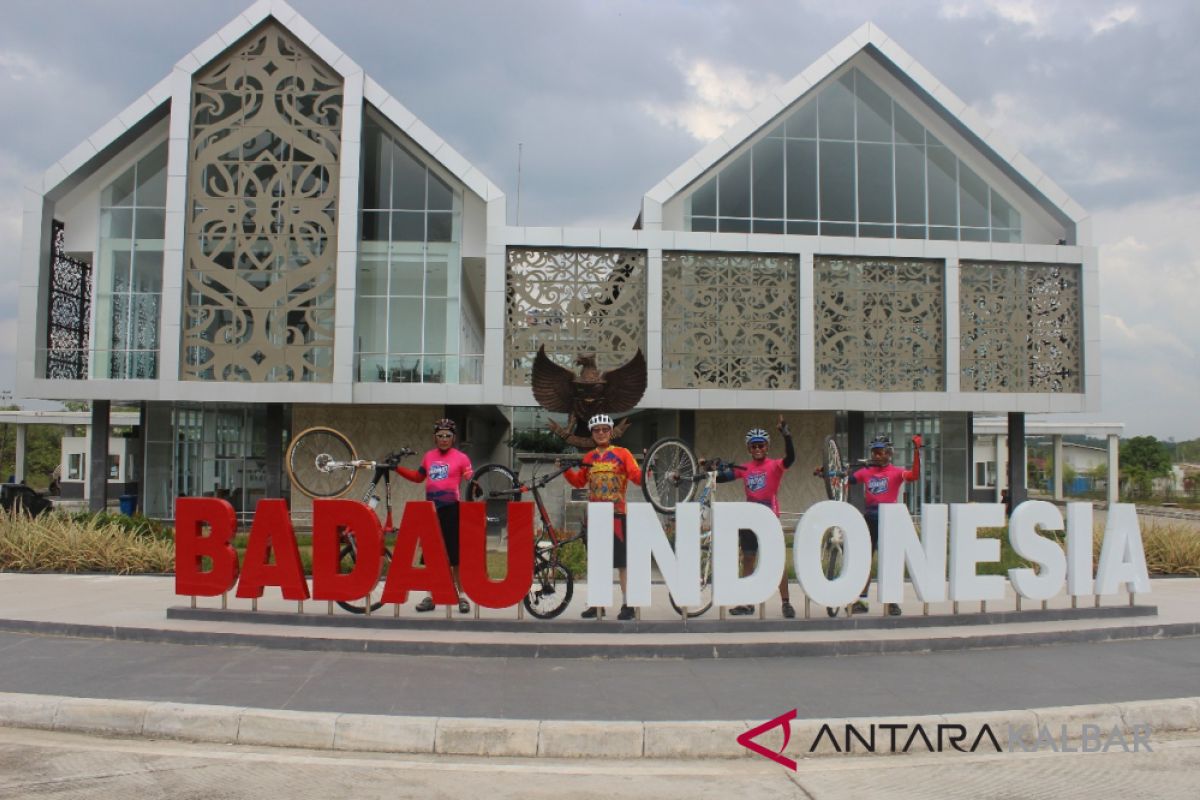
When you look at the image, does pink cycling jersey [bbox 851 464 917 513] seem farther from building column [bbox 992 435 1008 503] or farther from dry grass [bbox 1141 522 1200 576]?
building column [bbox 992 435 1008 503]

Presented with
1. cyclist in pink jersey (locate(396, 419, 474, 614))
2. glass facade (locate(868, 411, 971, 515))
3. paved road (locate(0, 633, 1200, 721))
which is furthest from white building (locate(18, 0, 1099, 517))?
paved road (locate(0, 633, 1200, 721))

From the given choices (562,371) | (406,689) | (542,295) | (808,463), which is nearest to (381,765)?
(406,689)

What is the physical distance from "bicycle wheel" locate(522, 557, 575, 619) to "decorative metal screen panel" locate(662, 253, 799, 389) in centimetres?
1450

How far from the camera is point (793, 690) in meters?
8.12

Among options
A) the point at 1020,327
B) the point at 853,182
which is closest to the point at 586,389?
the point at 853,182

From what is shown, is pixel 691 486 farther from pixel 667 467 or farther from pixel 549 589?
pixel 549 589

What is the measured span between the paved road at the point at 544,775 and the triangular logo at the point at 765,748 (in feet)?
0.38

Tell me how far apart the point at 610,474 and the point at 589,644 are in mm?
1943

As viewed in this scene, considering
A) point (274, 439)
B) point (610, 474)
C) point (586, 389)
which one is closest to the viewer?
point (610, 474)

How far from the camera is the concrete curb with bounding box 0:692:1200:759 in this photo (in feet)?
22.3

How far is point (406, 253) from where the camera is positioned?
26.1 metres

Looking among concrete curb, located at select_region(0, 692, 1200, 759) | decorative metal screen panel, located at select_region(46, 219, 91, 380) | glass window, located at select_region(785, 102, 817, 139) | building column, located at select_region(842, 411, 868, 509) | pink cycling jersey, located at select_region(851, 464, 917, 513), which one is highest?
glass window, located at select_region(785, 102, 817, 139)

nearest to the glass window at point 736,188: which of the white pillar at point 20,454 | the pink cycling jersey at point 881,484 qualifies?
the pink cycling jersey at point 881,484

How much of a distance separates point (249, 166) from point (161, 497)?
1062 cm
